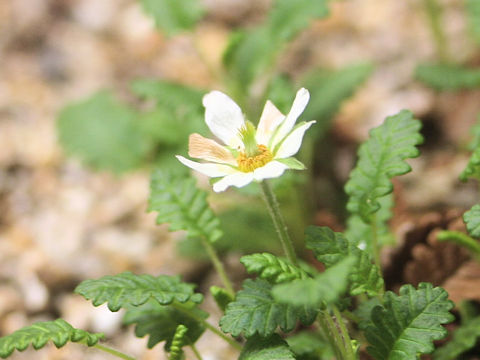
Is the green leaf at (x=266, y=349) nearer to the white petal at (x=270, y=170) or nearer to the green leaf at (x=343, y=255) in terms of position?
the green leaf at (x=343, y=255)

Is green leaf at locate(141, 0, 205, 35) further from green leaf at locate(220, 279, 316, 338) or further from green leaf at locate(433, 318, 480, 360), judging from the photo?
green leaf at locate(433, 318, 480, 360)

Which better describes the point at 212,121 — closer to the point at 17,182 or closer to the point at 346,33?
the point at 17,182

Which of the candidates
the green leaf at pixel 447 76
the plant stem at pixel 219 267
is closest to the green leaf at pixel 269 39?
the green leaf at pixel 447 76

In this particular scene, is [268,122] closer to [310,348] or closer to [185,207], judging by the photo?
[185,207]

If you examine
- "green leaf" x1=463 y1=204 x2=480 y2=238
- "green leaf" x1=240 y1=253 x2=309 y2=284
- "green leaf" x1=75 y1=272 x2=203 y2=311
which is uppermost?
"green leaf" x1=75 y1=272 x2=203 y2=311

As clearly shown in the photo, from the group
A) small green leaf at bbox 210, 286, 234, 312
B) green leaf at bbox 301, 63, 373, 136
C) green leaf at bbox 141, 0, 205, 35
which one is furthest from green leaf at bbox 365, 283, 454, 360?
green leaf at bbox 141, 0, 205, 35

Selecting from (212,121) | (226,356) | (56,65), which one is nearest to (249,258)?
(212,121)

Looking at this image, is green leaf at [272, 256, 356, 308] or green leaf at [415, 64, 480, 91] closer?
green leaf at [272, 256, 356, 308]
